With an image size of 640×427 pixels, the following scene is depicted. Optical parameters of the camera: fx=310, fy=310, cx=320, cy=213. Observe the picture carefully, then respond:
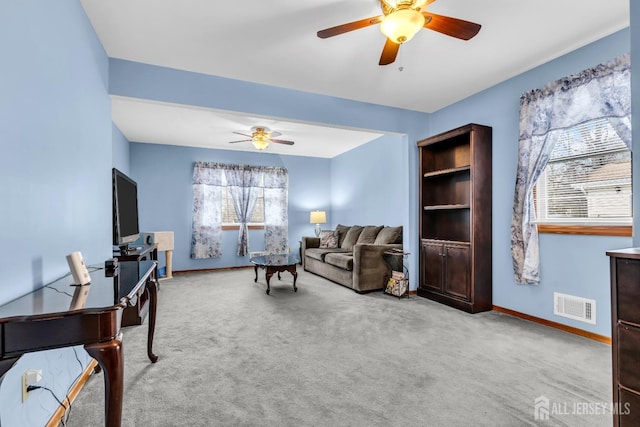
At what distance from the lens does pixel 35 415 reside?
141 cm

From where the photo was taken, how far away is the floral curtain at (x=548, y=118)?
2.47 metres

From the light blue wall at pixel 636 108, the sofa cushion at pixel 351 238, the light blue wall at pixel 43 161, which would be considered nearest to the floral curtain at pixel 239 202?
the sofa cushion at pixel 351 238

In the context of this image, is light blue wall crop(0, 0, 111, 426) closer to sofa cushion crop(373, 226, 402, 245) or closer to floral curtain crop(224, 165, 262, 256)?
sofa cushion crop(373, 226, 402, 245)

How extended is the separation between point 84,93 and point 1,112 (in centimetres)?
120

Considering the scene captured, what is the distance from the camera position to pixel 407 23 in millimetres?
1900

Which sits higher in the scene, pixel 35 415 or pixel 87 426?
pixel 35 415

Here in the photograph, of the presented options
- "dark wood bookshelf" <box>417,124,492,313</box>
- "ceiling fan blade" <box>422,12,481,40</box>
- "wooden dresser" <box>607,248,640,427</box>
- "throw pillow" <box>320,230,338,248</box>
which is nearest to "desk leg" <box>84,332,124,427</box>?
"wooden dresser" <box>607,248,640,427</box>

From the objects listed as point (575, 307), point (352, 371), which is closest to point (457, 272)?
point (575, 307)

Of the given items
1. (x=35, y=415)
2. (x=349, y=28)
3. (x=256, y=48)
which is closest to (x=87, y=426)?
(x=35, y=415)

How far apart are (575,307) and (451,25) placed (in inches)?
105

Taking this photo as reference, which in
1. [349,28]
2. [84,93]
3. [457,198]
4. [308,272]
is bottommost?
[308,272]

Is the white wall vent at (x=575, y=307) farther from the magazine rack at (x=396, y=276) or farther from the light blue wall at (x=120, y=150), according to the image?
the light blue wall at (x=120, y=150)

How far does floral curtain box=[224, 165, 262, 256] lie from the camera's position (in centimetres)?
653

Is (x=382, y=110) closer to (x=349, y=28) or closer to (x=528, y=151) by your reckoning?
(x=528, y=151)
